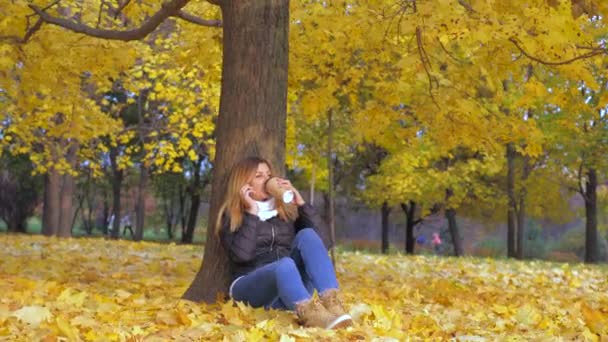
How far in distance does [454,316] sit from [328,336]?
166cm

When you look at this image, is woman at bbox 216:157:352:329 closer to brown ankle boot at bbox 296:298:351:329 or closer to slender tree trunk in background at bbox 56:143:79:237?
brown ankle boot at bbox 296:298:351:329

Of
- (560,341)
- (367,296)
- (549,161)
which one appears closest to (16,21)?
(367,296)

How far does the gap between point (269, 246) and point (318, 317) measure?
1.05 metres

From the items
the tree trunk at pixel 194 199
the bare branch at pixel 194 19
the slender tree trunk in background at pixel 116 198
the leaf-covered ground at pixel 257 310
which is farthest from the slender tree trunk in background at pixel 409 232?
the bare branch at pixel 194 19

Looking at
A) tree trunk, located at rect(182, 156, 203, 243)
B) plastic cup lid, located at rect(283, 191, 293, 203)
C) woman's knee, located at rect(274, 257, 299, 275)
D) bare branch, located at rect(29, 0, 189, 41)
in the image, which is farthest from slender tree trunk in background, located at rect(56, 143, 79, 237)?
woman's knee, located at rect(274, 257, 299, 275)

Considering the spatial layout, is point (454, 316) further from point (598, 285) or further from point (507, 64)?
point (598, 285)

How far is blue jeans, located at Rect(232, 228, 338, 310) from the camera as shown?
4.38 m

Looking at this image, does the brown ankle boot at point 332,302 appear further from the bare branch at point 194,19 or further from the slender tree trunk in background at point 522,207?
the slender tree trunk in background at point 522,207

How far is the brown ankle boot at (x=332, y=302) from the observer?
4.20m

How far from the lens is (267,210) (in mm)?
5113

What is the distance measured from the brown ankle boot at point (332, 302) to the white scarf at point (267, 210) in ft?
2.81

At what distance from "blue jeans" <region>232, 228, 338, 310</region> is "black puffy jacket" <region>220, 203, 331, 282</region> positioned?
13 centimetres

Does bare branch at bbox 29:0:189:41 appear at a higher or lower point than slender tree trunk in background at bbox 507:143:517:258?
higher

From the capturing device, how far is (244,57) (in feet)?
18.3
